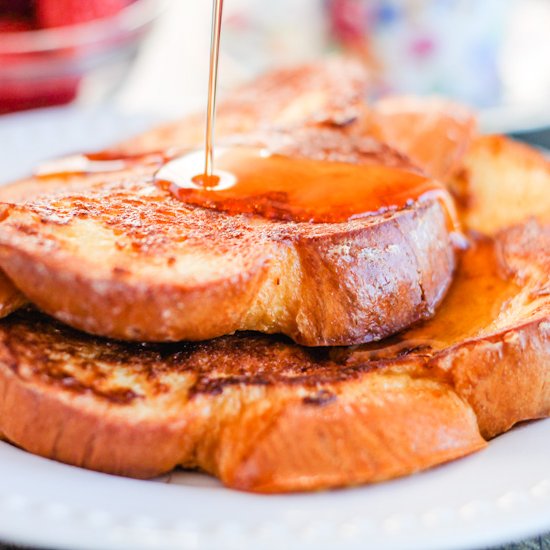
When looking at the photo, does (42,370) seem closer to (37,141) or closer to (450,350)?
(450,350)

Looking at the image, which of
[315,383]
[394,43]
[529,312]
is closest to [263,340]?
[315,383]

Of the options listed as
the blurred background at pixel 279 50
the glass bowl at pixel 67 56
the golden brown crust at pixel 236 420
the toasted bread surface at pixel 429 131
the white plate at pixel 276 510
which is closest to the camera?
the white plate at pixel 276 510

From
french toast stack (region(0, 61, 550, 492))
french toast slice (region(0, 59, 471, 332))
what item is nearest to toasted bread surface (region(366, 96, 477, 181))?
french toast slice (region(0, 59, 471, 332))

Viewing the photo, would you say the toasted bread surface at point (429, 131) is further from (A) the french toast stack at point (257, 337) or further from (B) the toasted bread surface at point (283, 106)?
(A) the french toast stack at point (257, 337)

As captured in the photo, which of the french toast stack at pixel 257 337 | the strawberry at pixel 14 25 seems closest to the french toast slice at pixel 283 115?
the french toast stack at pixel 257 337

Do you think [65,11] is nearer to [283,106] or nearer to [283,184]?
[283,106]

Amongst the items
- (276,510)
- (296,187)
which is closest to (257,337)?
(296,187)
